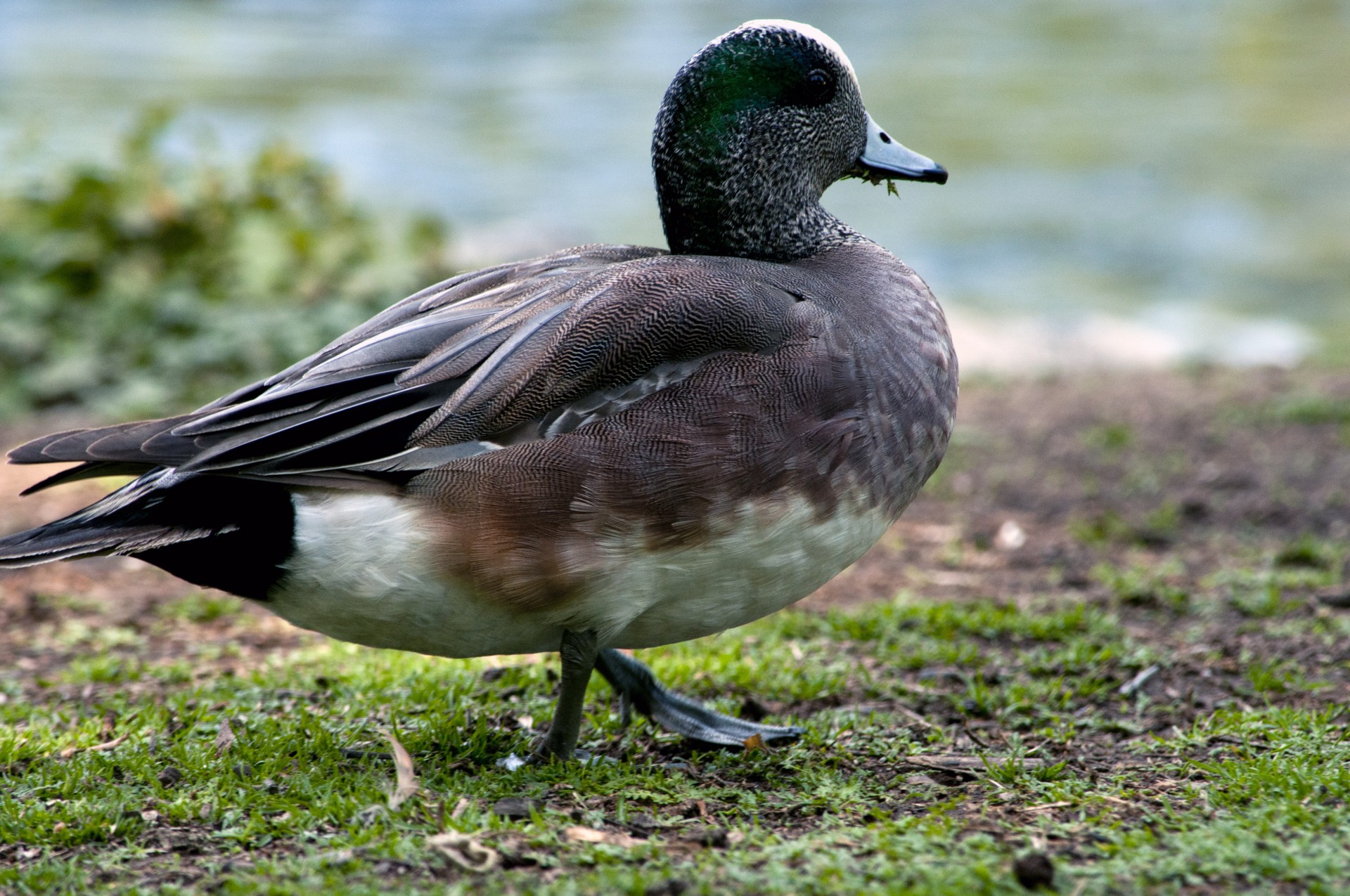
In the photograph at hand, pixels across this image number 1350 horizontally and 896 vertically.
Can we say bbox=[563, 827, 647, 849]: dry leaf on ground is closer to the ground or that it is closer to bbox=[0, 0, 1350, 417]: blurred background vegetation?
the ground

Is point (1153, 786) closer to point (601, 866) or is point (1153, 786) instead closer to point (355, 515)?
point (601, 866)

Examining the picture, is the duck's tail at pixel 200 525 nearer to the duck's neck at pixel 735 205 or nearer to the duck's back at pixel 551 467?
the duck's back at pixel 551 467

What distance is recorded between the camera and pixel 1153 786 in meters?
2.81

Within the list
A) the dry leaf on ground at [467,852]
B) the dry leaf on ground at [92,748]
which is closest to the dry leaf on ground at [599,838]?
the dry leaf on ground at [467,852]

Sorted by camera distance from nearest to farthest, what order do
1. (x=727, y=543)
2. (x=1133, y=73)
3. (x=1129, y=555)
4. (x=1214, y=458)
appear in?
(x=727, y=543), (x=1129, y=555), (x=1214, y=458), (x=1133, y=73)

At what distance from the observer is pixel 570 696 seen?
2.94 metres

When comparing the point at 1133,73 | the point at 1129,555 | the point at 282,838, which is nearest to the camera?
the point at 282,838

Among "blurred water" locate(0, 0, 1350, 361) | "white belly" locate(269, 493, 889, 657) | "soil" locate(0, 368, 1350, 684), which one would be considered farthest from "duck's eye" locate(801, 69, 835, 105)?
"blurred water" locate(0, 0, 1350, 361)

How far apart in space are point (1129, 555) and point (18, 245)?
6.03m

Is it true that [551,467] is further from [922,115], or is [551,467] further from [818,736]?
[922,115]

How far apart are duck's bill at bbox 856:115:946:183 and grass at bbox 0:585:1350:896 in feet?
4.28

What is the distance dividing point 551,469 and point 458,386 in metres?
0.28

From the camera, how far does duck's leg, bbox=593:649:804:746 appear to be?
125 inches

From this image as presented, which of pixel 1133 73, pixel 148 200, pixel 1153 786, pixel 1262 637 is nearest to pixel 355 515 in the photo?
pixel 1153 786
